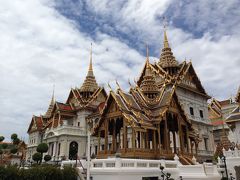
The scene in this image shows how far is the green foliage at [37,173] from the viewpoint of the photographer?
1048 centimetres

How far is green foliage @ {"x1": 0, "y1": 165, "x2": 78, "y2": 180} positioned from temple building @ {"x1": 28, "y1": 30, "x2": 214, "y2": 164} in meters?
2.52

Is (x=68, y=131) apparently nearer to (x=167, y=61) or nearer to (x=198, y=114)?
(x=167, y=61)

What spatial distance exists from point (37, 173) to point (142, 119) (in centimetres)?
630

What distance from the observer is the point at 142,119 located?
14367 mm

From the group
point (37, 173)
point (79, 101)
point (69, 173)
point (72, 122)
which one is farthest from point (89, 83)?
point (37, 173)

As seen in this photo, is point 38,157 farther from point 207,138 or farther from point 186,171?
point 207,138

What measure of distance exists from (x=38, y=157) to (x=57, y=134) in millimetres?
12726

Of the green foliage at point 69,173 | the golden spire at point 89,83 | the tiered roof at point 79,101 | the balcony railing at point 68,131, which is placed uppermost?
the golden spire at point 89,83

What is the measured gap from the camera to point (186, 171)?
13.4 metres

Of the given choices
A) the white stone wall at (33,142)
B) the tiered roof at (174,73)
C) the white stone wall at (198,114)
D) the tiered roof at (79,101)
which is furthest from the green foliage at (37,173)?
the white stone wall at (33,142)

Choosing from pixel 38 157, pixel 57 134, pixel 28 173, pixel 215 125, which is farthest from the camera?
pixel 215 125

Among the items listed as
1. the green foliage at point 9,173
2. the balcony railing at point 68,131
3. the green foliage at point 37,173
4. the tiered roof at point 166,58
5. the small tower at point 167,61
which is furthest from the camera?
the balcony railing at point 68,131

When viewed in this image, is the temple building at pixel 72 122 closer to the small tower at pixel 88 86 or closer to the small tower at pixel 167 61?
the small tower at pixel 88 86

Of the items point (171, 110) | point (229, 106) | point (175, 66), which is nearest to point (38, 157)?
point (171, 110)
